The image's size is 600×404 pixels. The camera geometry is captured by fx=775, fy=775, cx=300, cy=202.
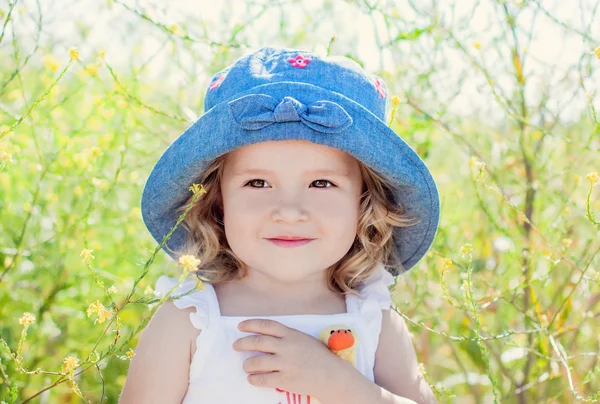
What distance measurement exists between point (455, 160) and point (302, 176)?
2025 mm

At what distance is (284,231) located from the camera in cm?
160

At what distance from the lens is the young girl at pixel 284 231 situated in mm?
1580

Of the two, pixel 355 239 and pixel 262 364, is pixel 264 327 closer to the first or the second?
pixel 262 364

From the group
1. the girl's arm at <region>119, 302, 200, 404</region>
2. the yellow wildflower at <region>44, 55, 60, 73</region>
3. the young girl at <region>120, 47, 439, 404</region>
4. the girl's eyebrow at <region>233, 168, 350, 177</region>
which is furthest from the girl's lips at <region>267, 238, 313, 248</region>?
the yellow wildflower at <region>44, 55, 60, 73</region>

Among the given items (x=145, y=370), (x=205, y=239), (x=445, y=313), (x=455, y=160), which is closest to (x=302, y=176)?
(x=205, y=239)

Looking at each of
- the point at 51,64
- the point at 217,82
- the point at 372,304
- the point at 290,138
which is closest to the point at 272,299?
the point at 372,304

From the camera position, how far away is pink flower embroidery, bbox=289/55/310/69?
1.66 metres

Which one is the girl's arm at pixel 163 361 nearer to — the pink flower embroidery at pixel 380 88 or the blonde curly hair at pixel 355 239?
the blonde curly hair at pixel 355 239

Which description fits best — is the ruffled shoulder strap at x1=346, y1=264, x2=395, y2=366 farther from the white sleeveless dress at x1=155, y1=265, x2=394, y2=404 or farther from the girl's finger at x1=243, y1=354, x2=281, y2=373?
the girl's finger at x1=243, y1=354, x2=281, y2=373

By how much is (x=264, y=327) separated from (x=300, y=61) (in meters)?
0.57

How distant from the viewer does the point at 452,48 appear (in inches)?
86.0

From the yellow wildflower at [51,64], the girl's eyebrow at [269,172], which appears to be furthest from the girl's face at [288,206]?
the yellow wildflower at [51,64]

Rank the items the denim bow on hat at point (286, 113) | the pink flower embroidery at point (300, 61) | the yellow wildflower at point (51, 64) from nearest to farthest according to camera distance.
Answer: the denim bow on hat at point (286, 113)
the pink flower embroidery at point (300, 61)
the yellow wildflower at point (51, 64)

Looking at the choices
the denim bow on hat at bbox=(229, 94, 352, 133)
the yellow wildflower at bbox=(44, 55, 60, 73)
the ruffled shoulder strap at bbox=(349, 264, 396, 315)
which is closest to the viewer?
the denim bow on hat at bbox=(229, 94, 352, 133)
